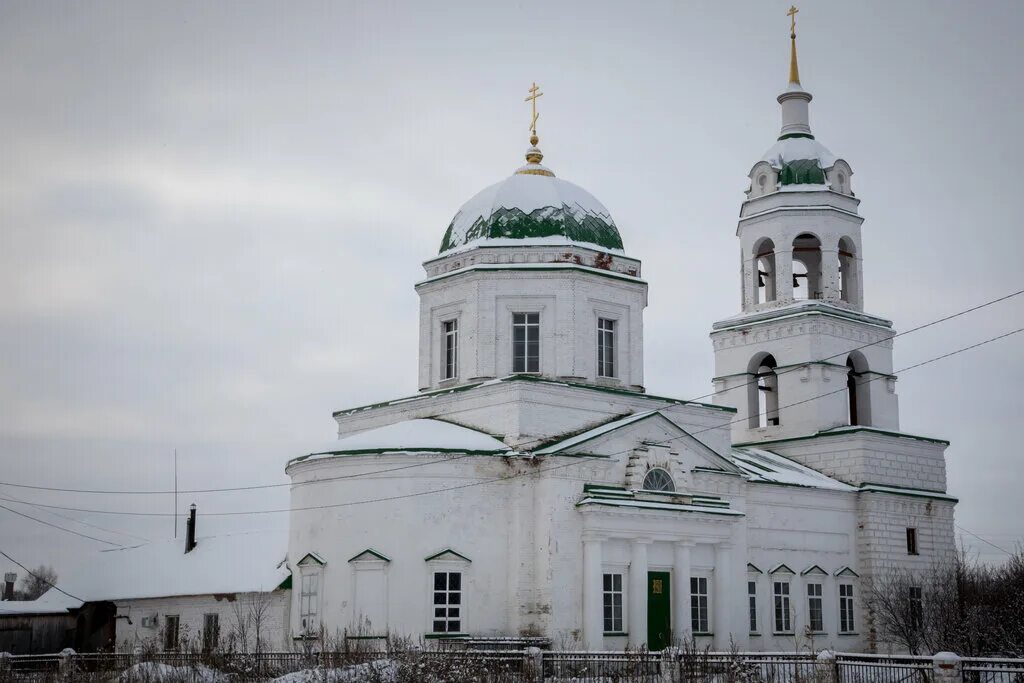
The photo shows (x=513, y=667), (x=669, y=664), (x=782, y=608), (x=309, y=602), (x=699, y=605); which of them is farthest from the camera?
(x=782, y=608)

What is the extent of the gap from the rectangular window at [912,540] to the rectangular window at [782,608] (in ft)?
16.0

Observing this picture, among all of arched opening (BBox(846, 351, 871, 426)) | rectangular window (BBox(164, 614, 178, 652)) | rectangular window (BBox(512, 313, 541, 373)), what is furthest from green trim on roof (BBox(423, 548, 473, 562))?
arched opening (BBox(846, 351, 871, 426))

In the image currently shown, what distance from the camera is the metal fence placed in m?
17.7

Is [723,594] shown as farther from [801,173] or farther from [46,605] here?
[46,605]

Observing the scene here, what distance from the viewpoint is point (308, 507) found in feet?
90.9

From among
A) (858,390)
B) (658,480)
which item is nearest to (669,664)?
(658,480)

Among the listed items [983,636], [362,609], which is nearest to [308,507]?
[362,609]

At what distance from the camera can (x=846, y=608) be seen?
33.2 meters

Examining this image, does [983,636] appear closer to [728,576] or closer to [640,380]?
[728,576]

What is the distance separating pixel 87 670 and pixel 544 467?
9772mm

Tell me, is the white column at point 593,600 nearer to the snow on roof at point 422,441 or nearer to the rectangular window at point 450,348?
the snow on roof at point 422,441

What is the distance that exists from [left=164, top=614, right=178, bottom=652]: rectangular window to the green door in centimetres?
1249

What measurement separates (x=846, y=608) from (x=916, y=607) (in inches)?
71.3

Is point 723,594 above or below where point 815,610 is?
above
